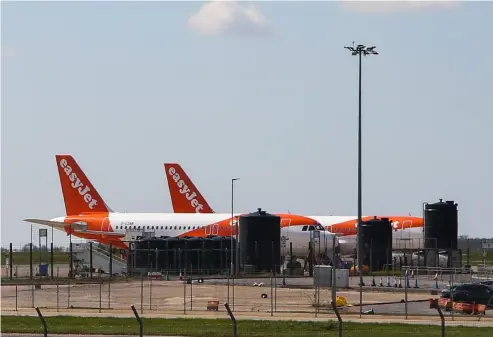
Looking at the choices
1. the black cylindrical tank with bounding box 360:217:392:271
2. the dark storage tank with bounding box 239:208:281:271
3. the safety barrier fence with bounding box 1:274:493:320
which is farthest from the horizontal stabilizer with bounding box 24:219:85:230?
the safety barrier fence with bounding box 1:274:493:320

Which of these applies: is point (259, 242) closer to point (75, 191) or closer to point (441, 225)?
point (441, 225)

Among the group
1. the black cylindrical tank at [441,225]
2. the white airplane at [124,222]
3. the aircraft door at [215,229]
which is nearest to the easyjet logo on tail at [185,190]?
the white airplane at [124,222]

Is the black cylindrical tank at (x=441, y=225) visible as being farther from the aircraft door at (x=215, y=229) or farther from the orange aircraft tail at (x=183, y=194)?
the orange aircraft tail at (x=183, y=194)

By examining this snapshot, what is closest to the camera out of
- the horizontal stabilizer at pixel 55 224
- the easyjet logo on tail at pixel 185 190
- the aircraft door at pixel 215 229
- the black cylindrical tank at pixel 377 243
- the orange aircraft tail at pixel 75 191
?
the black cylindrical tank at pixel 377 243

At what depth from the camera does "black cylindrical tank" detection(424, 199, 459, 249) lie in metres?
87.2

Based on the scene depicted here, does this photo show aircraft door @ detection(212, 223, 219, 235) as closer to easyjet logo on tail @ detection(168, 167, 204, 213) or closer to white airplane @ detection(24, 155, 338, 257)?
white airplane @ detection(24, 155, 338, 257)

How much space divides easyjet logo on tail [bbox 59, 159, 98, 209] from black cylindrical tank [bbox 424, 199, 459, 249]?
30.4 meters

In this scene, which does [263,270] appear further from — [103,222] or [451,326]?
[451,326]

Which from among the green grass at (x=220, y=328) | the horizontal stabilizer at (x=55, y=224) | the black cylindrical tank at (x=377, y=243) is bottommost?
the green grass at (x=220, y=328)

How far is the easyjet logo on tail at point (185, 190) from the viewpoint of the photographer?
109938 millimetres

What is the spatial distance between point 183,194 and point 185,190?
473mm

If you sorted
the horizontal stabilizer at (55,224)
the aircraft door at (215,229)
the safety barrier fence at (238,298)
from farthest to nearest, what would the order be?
the horizontal stabilizer at (55,224), the aircraft door at (215,229), the safety barrier fence at (238,298)

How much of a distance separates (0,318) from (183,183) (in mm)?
67209

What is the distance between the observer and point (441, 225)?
87.4 metres
